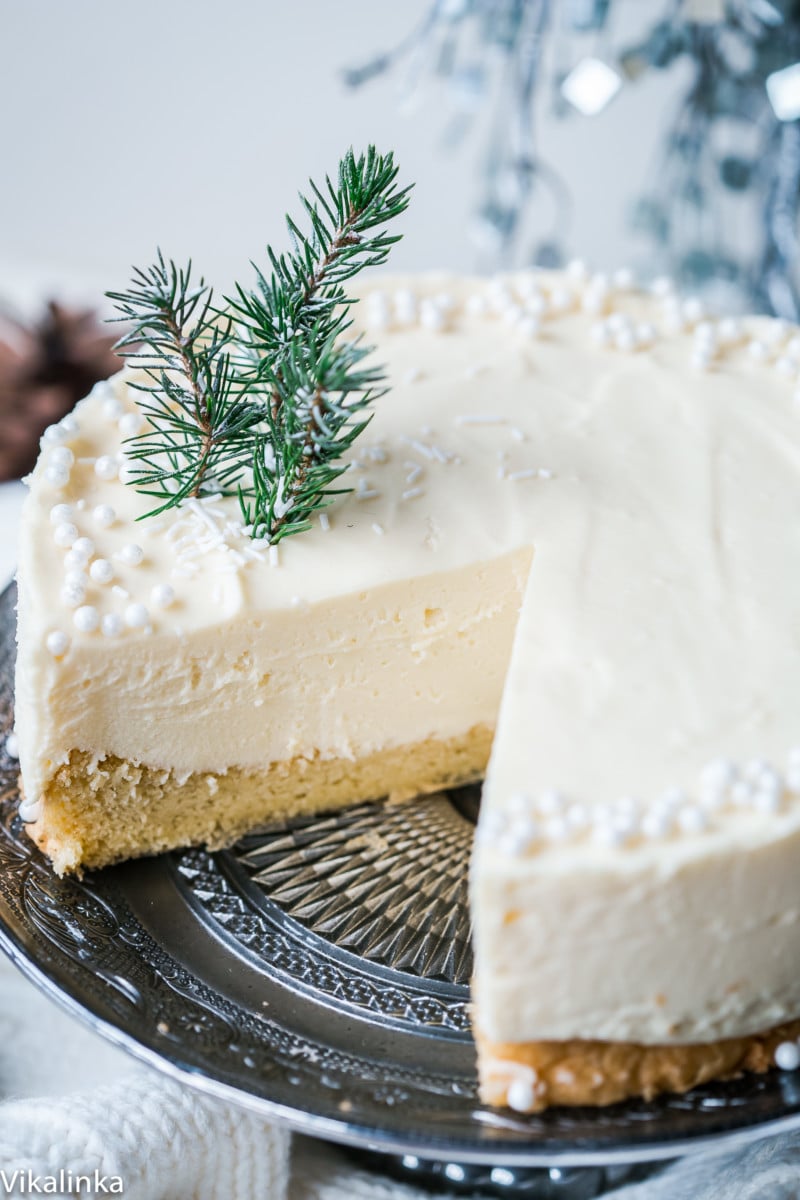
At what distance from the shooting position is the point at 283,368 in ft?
7.06

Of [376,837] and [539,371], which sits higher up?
[539,371]

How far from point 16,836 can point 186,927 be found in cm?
35

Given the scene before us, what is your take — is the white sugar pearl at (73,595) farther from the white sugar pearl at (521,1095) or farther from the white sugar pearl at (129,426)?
the white sugar pearl at (521,1095)

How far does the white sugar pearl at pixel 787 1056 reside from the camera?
192cm

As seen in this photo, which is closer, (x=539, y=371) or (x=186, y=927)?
(x=186, y=927)

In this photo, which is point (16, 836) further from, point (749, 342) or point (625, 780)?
point (749, 342)

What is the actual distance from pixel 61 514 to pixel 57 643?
0.27 m

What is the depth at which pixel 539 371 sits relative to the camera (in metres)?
2.73

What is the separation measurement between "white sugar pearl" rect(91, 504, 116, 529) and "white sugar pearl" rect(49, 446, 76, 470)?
0.14 meters

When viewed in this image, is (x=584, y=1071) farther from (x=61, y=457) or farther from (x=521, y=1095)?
(x=61, y=457)

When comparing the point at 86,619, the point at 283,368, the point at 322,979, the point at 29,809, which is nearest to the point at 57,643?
the point at 86,619

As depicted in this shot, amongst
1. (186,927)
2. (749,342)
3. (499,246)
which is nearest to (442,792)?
(186,927)

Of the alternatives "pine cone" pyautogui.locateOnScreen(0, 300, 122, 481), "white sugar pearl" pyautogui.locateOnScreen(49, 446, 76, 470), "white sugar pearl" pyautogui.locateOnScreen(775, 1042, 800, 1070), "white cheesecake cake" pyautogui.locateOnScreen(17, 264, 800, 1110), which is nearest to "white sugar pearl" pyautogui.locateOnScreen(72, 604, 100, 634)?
"white cheesecake cake" pyautogui.locateOnScreen(17, 264, 800, 1110)

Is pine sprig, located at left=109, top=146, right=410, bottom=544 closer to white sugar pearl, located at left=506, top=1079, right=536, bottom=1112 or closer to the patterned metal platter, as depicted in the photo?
the patterned metal platter
